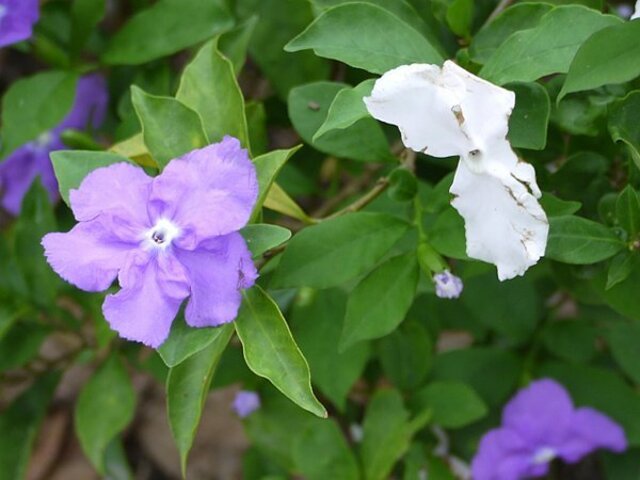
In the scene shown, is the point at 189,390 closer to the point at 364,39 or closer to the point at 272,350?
the point at 272,350

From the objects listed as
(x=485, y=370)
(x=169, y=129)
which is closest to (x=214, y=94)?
(x=169, y=129)

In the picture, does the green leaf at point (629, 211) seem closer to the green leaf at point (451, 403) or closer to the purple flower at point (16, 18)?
the green leaf at point (451, 403)

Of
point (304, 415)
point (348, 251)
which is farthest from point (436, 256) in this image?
point (304, 415)

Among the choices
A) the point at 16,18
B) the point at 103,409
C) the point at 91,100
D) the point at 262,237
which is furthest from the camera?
the point at 91,100

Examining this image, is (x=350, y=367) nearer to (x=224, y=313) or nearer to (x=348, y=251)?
(x=348, y=251)

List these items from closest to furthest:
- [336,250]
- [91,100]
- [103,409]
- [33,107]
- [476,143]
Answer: [476,143]
[336,250]
[33,107]
[103,409]
[91,100]

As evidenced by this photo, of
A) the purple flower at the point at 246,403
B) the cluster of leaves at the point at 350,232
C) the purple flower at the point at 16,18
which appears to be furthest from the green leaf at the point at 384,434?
the purple flower at the point at 16,18

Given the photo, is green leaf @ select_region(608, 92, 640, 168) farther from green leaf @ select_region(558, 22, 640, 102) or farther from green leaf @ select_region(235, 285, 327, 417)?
green leaf @ select_region(235, 285, 327, 417)
